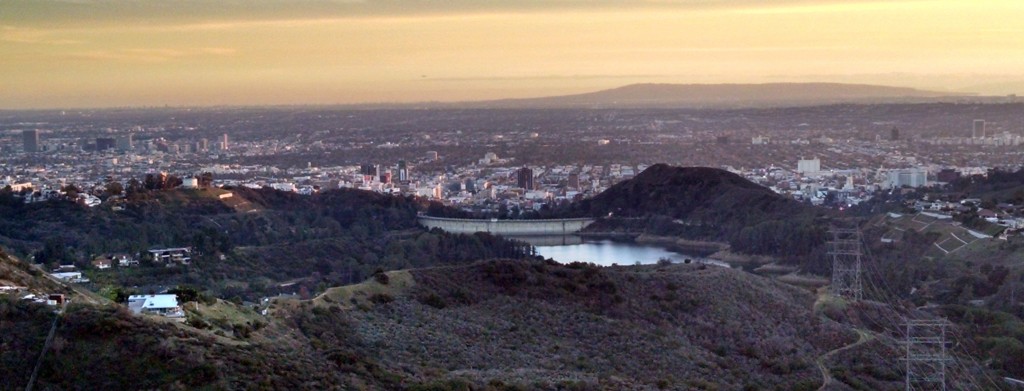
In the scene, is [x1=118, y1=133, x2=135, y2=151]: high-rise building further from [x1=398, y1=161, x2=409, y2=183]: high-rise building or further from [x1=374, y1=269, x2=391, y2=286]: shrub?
[x1=374, y1=269, x2=391, y2=286]: shrub

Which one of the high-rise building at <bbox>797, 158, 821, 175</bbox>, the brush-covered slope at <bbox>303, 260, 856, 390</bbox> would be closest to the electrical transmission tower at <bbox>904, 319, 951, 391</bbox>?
the brush-covered slope at <bbox>303, 260, 856, 390</bbox>

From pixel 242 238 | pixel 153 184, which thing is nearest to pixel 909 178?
pixel 153 184

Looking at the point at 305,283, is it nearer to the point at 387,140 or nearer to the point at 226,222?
the point at 226,222

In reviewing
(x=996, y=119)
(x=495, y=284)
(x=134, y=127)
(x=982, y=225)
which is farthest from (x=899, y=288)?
(x=134, y=127)

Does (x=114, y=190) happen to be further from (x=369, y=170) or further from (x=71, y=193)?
(x=369, y=170)

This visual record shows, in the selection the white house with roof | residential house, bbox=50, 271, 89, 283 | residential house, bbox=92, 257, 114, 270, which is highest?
the white house with roof

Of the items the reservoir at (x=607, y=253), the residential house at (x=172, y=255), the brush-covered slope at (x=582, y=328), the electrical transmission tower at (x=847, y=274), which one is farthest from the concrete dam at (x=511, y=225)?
the brush-covered slope at (x=582, y=328)
